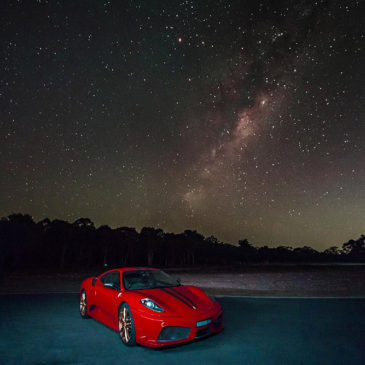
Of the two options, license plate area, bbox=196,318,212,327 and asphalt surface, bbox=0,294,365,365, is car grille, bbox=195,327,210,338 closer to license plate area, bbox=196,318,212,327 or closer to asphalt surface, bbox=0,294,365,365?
license plate area, bbox=196,318,212,327

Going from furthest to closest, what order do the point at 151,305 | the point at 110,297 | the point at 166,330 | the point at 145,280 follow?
the point at 145,280, the point at 110,297, the point at 151,305, the point at 166,330

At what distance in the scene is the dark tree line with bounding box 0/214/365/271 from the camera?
55.7 meters

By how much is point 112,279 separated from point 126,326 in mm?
1529

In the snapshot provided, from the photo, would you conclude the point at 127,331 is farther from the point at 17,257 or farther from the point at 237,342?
the point at 17,257

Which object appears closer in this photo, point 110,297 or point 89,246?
point 110,297

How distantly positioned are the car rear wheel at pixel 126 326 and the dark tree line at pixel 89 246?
49.1m

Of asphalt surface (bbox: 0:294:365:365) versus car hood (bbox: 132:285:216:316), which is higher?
car hood (bbox: 132:285:216:316)

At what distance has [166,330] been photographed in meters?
5.18

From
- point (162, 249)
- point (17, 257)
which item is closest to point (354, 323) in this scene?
point (17, 257)

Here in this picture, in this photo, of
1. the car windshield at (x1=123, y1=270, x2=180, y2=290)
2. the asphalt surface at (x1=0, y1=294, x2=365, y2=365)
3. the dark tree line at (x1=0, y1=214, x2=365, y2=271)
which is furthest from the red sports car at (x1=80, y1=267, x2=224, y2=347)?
the dark tree line at (x1=0, y1=214, x2=365, y2=271)

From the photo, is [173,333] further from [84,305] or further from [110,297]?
[84,305]

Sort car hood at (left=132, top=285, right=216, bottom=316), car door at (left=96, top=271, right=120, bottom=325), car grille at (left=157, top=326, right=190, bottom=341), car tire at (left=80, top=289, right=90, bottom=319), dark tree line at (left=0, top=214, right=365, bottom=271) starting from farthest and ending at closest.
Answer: dark tree line at (left=0, top=214, right=365, bottom=271), car tire at (left=80, top=289, right=90, bottom=319), car door at (left=96, top=271, right=120, bottom=325), car hood at (left=132, top=285, right=216, bottom=316), car grille at (left=157, top=326, right=190, bottom=341)

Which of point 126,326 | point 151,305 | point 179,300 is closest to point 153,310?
point 151,305

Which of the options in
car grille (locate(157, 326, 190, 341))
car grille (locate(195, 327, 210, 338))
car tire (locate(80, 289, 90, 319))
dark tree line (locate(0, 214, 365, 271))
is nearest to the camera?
car grille (locate(157, 326, 190, 341))
